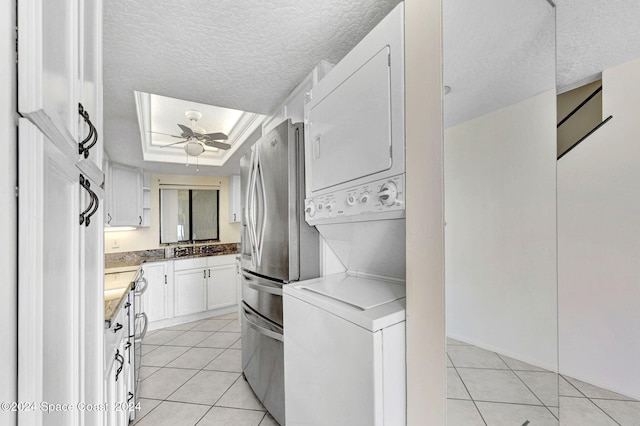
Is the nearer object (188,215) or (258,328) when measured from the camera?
(258,328)

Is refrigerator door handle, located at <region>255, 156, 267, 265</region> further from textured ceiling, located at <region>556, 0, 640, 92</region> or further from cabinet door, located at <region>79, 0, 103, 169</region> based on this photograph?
textured ceiling, located at <region>556, 0, 640, 92</region>

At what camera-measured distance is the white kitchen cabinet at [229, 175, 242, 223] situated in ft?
16.2

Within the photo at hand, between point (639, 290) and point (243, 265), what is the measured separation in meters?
2.50

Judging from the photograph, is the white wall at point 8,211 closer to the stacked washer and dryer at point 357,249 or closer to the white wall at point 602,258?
the stacked washer and dryer at point 357,249

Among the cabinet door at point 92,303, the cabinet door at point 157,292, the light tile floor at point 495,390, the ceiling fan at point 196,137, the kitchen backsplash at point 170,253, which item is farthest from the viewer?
the kitchen backsplash at point 170,253

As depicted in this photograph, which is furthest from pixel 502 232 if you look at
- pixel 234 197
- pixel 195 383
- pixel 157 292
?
pixel 234 197

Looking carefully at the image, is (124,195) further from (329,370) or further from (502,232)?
(502,232)

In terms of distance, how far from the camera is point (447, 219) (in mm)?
817

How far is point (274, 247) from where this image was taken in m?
1.72

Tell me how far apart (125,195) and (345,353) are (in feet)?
14.4

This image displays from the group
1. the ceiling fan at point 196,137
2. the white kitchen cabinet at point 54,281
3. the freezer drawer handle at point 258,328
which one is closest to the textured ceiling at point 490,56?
the white kitchen cabinet at point 54,281

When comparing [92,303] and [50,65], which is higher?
[50,65]

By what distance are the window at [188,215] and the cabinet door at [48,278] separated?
14.9 ft

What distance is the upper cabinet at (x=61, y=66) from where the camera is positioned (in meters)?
0.38
